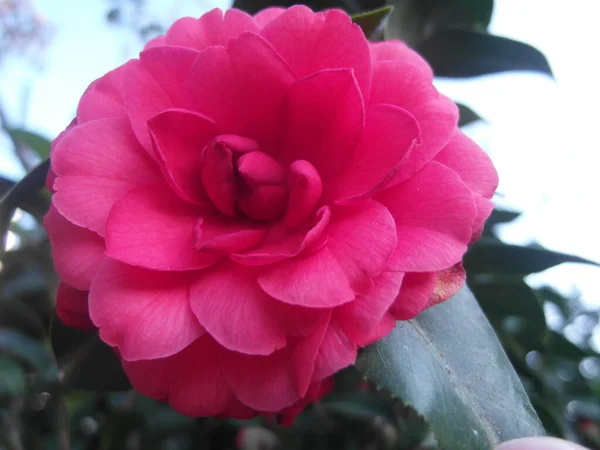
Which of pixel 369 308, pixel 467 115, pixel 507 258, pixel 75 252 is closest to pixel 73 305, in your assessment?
pixel 75 252

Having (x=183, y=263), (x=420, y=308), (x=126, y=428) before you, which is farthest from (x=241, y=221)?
(x=126, y=428)

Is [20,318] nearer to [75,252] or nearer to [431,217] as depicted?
[75,252]

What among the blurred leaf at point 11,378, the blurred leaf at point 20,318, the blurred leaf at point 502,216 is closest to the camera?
the blurred leaf at point 502,216

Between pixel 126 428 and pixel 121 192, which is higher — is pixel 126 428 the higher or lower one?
the lower one

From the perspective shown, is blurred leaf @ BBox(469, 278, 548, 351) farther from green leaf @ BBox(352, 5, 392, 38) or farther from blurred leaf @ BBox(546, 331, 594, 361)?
green leaf @ BBox(352, 5, 392, 38)

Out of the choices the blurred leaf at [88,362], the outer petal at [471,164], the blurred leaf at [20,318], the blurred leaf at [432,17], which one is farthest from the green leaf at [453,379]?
the blurred leaf at [20,318]

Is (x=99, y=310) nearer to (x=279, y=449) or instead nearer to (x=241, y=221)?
(x=241, y=221)

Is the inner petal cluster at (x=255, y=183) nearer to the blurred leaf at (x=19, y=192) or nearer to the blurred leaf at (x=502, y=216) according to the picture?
the blurred leaf at (x=19, y=192)
